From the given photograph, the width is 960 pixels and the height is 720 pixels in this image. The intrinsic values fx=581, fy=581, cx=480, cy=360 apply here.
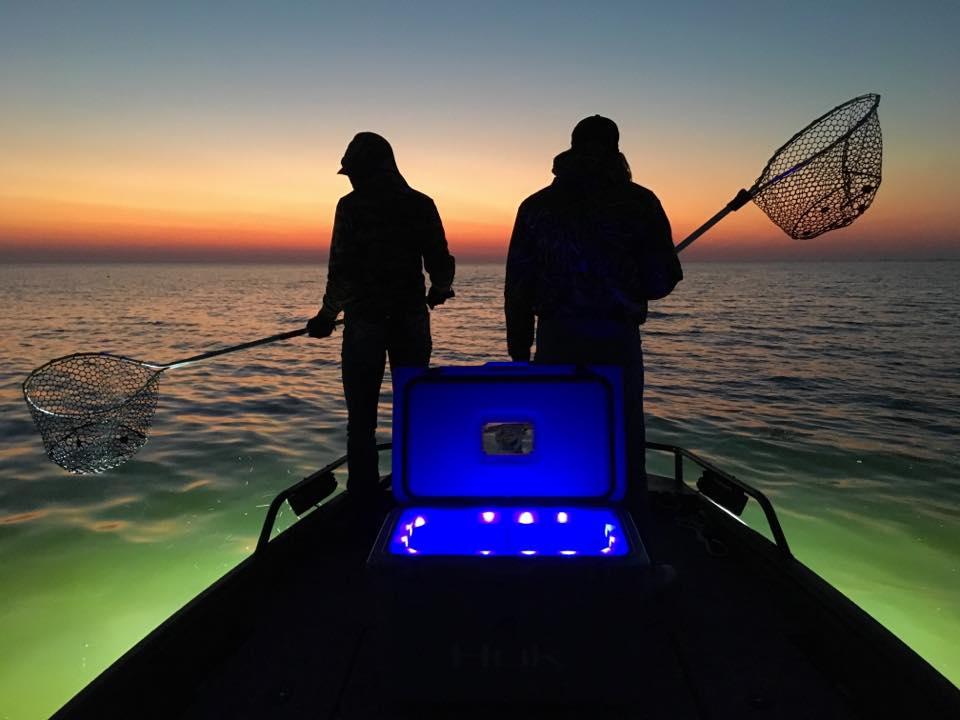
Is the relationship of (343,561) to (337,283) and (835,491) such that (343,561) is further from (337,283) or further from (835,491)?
(835,491)

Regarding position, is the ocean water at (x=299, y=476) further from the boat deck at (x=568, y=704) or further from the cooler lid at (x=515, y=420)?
the cooler lid at (x=515, y=420)

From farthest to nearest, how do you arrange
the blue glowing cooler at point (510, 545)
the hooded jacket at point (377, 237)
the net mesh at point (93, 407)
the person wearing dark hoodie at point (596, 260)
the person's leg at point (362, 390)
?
the person's leg at point (362, 390)
the hooded jacket at point (377, 237)
the net mesh at point (93, 407)
the person wearing dark hoodie at point (596, 260)
the blue glowing cooler at point (510, 545)

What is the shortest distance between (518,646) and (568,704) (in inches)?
12.4

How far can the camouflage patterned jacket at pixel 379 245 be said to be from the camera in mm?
4129

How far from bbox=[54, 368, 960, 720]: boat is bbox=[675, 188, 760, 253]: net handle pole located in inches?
73.1

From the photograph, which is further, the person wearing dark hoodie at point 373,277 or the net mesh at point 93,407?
the person wearing dark hoodie at point 373,277

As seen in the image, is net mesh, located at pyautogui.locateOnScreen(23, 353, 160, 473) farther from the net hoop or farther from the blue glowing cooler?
the net hoop

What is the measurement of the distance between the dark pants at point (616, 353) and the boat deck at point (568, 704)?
725 millimetres

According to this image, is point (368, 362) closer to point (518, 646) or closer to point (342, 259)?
point (342, 259)

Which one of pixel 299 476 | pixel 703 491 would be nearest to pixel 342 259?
pixel 703 491

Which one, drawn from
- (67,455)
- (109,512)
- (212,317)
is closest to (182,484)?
(109,512)

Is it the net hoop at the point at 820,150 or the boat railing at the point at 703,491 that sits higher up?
Answer: the net hoop at the point at 820,150

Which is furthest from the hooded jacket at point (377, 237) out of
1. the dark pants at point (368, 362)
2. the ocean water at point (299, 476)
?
the ocean water at point (299, 476)

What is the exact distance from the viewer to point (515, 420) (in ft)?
8.54
